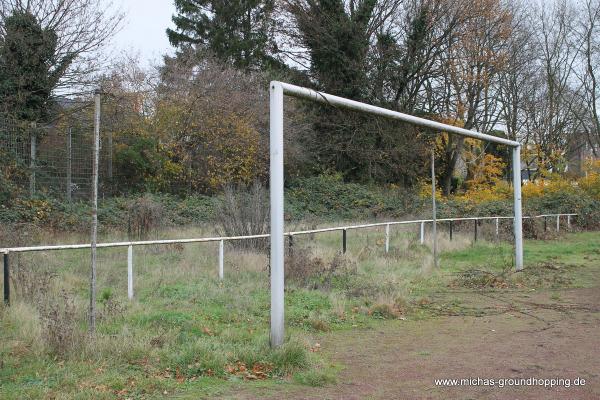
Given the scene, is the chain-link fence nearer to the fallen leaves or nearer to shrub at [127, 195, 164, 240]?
shrub at [127, 195, 164, 240]

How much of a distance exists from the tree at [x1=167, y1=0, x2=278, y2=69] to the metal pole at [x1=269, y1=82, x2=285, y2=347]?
27790 mm

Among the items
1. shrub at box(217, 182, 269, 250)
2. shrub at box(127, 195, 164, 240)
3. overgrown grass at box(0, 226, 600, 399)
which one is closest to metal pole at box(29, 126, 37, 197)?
shrub at box(127, 195, 164, 240)

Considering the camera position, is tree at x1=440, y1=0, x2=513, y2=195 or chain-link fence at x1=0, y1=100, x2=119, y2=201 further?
tree at x1=440, y1=0, x2=513, y2=195

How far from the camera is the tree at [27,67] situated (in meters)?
19.6

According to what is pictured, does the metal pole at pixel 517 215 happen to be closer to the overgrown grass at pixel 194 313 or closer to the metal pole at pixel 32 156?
the overgrown grass at pixel 194 313

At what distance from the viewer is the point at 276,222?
23.4ft

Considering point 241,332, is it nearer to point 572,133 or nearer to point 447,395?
point 447,395

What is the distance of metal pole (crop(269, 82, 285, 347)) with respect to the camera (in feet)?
22.7

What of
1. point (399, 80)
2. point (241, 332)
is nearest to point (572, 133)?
point (399, 80)

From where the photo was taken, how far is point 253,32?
121 ft

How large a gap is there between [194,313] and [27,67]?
1491cm

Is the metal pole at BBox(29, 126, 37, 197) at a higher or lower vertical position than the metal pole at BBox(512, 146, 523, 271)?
higher

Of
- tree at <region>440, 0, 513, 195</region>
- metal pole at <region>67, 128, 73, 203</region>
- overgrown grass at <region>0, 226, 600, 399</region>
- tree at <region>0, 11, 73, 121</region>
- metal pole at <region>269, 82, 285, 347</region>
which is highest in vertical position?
tree at <region>440, 0, 513, 195</region>

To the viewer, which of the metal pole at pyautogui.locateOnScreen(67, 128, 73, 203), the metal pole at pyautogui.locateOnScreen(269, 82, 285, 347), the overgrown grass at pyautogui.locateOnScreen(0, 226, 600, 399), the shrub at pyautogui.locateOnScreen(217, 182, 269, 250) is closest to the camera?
the overgrown grass at pyautogui.locateOnScreen(0, 226, 600, 399)
